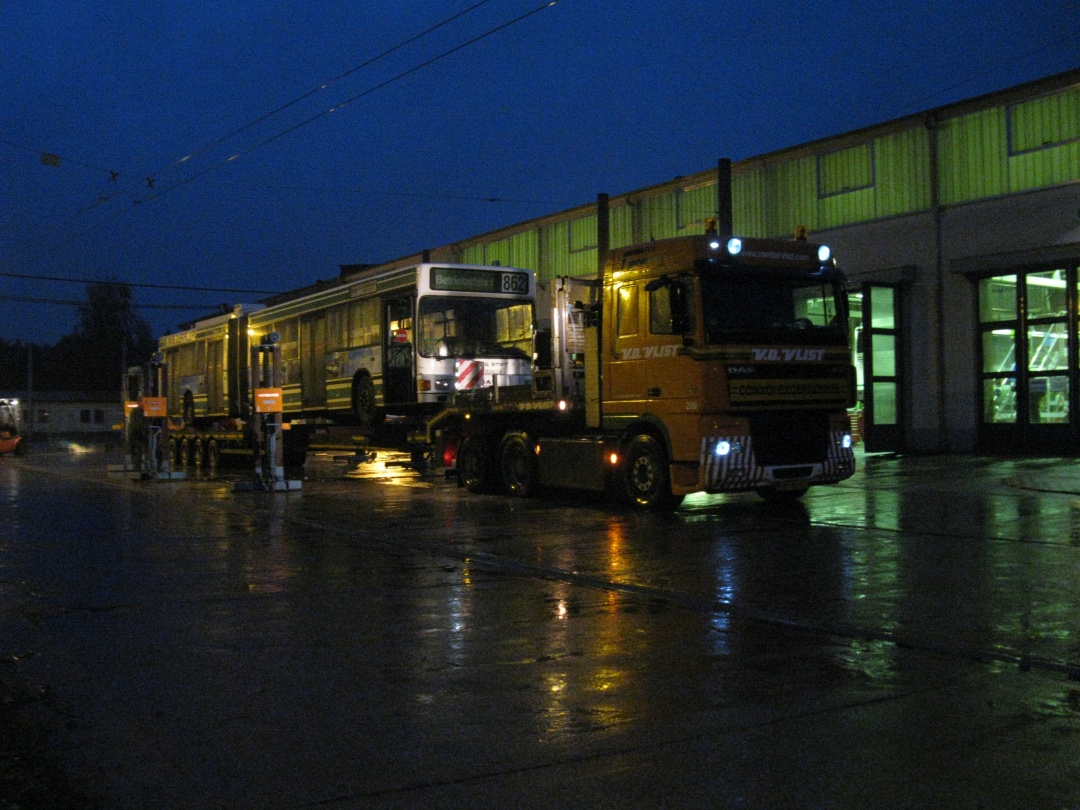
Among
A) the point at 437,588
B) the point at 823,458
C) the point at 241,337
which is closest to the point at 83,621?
the point at 437,588

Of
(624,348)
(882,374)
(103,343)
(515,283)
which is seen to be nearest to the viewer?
(624,348)

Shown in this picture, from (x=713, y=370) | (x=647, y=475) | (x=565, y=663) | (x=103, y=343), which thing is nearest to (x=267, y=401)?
(x=647, y=475)

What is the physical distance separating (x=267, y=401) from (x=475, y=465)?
461cm

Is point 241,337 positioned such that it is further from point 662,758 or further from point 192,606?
point 662,758

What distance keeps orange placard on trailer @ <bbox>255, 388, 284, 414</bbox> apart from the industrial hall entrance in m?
15.4

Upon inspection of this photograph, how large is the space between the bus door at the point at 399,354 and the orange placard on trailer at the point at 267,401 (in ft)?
6.99

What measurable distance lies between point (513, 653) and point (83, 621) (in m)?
3.47

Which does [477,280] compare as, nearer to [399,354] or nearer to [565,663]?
[399,354]

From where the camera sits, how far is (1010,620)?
7.82 meters

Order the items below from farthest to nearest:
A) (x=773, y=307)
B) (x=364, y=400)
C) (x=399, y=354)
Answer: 1. (x=364, y=400)
2. (x=399, y=354)
3. (x=773, y=307)

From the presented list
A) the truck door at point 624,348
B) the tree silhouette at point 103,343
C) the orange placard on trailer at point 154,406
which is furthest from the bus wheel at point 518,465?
the tree silhouette at point 103,343

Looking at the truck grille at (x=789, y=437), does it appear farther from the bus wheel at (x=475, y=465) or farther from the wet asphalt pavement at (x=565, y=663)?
the bus wheel at (x=475, y=465)

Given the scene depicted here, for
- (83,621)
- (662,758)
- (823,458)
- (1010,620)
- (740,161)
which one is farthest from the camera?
(740,161)

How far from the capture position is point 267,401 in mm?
21828
